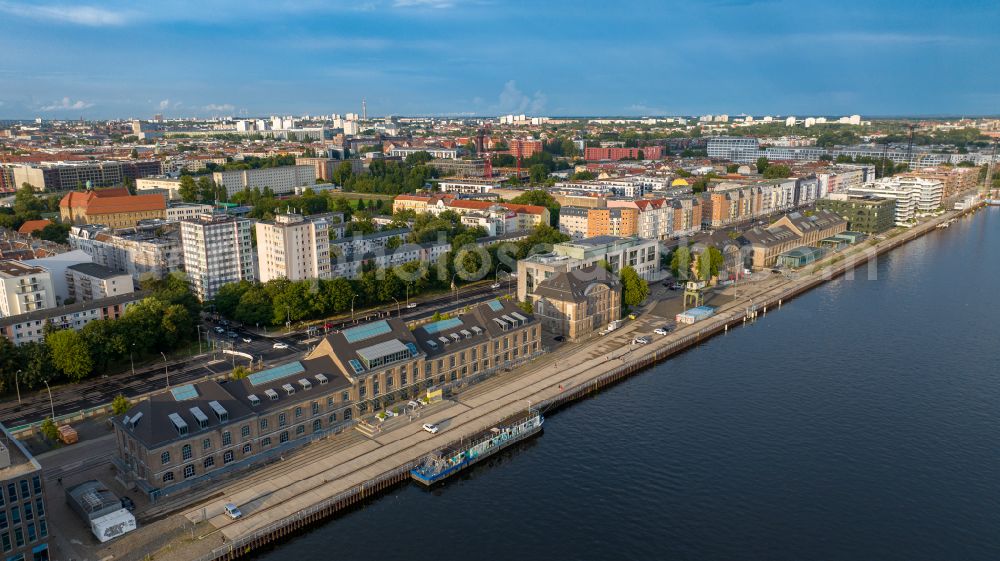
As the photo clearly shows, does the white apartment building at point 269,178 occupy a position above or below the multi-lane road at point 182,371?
above

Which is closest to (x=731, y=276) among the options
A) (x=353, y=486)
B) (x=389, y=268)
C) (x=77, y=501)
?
(x=389, y=268)

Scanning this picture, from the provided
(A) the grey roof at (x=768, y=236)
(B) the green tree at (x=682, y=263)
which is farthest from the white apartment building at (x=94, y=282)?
(A) the grey roof at (x=768, y=236)

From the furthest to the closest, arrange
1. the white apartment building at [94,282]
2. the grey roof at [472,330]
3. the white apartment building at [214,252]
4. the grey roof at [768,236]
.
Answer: the grey roof at [768,236] < the white apartment building at [214,252] < the white apartment building at [94,282] < the grey roof at [472,330]

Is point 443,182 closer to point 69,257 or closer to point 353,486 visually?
point 69,257

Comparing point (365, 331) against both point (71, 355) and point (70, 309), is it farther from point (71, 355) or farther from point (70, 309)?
point (70, 309)

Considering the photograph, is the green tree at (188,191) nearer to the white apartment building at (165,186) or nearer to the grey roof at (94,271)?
the white apartment building at (165,186)

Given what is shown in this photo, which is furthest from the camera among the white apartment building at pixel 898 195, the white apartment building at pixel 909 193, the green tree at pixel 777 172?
the green tree at pixel 777 172

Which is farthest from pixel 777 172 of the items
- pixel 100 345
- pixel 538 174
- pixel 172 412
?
pixel 172 412
